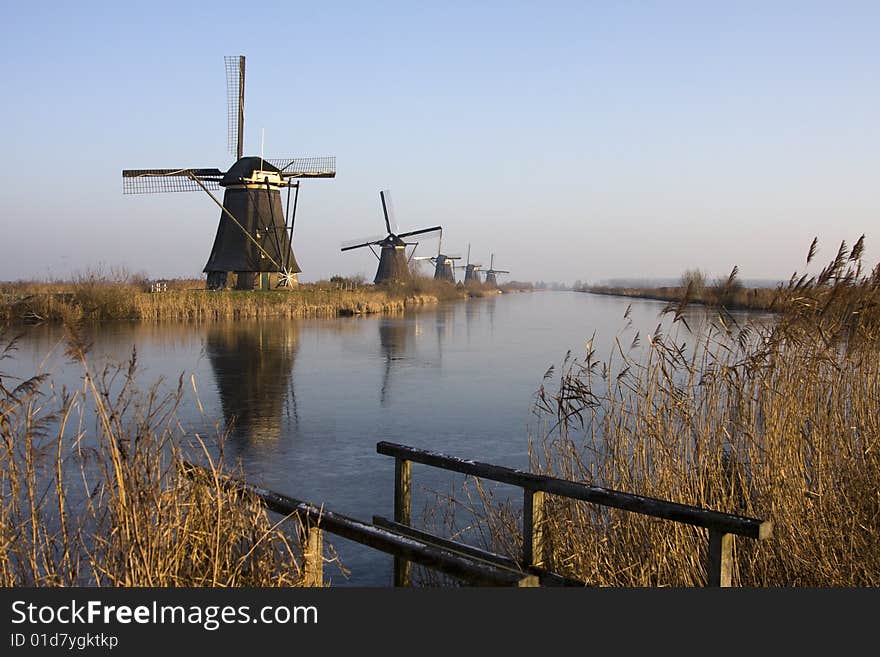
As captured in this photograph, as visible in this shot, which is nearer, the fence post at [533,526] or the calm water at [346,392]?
the fence post at [533,526]

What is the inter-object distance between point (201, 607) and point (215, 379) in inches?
409

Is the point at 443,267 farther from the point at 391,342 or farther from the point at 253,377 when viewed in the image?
the point at 253,377

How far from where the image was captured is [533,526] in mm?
3320

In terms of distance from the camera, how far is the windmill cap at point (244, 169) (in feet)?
86.2

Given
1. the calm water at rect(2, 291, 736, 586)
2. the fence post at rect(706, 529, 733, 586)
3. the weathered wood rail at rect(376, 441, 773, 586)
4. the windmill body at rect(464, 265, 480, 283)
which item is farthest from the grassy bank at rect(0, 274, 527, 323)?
the windmill body at rect(464, 265, 480, 283)

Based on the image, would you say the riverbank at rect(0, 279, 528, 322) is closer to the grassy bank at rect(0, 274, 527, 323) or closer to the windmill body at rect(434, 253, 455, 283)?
the grassy bank at rect(0, 274, 527, 323)


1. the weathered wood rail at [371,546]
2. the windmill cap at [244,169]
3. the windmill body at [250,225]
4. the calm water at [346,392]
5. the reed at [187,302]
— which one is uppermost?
the windmill cap at [244,169]

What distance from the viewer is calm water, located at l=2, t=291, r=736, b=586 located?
6.53m

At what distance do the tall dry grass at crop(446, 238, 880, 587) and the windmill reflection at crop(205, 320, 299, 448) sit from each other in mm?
2255

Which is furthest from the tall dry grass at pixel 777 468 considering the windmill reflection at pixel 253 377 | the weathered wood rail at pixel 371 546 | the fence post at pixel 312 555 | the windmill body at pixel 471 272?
the windmill body at pixel 471 272

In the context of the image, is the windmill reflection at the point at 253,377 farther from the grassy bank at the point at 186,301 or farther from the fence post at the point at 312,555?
the grassy bank at the point at 186,301

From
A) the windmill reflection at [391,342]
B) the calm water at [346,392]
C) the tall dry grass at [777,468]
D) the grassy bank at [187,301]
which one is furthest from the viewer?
the grassy bank at [187,301]

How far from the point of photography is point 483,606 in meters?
2.50

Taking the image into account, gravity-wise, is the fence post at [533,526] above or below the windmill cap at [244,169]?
below
